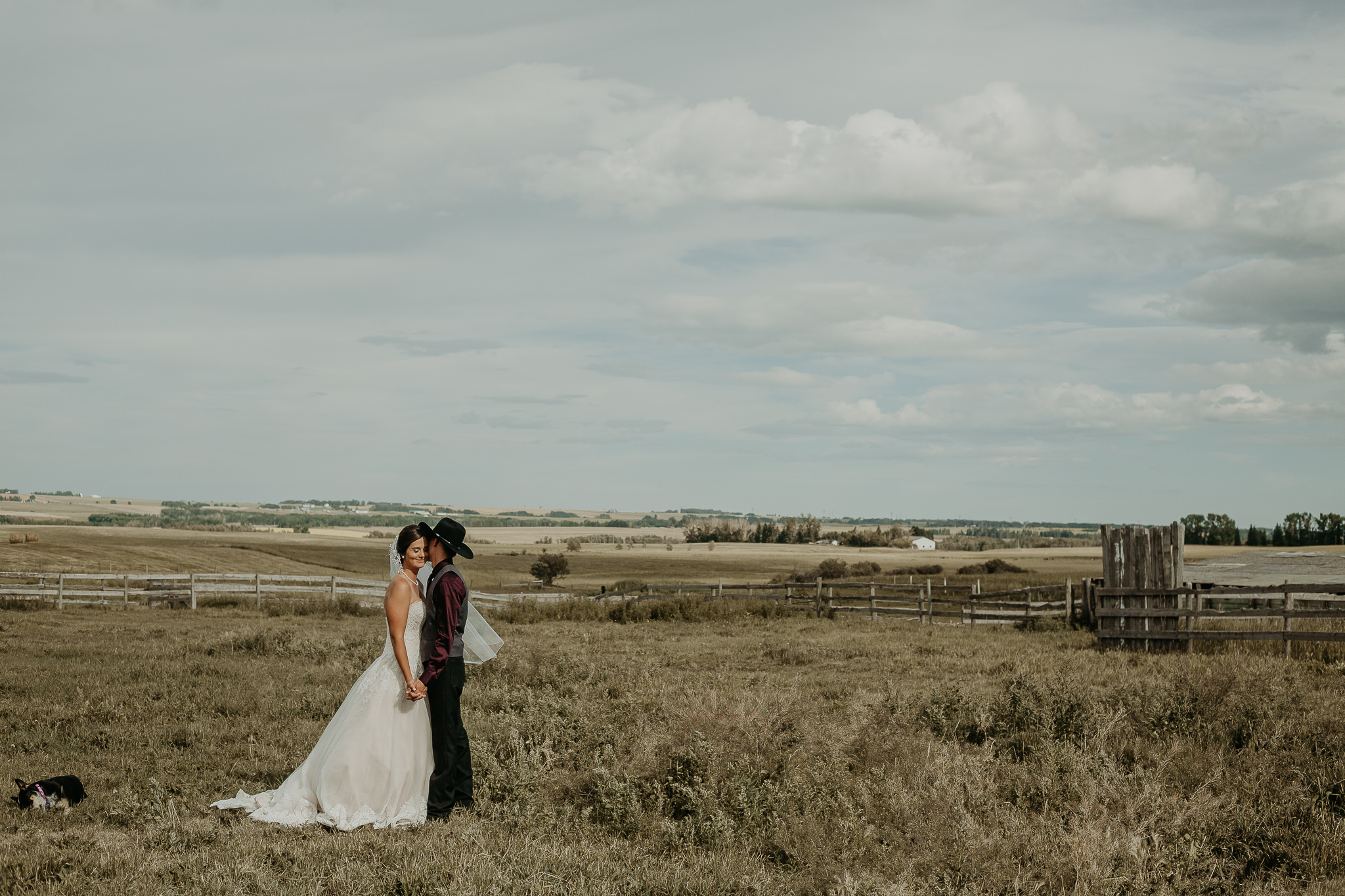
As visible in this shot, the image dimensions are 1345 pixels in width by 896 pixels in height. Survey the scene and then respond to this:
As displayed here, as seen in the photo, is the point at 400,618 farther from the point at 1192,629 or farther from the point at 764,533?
the point at 764,533

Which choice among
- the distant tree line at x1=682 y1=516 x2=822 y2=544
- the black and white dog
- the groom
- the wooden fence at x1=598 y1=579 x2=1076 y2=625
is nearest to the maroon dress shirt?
the groom

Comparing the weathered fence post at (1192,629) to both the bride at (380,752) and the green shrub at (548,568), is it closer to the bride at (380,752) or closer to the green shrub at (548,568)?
the bride at (380,752)

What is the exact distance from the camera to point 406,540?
22.7ft

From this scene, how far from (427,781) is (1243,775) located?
5995 millimetres

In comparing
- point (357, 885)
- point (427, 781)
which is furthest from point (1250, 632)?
point (357, 885)

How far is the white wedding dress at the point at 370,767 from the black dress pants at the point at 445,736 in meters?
0.07

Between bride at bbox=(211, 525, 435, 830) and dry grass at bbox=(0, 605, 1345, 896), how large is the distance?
266mm

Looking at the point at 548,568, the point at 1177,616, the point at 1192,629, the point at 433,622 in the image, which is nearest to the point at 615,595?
the point at 548,568

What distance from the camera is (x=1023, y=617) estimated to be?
23.5 metres

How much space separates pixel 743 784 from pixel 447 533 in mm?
2777

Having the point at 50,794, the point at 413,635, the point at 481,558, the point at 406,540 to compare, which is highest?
the point at 406,540

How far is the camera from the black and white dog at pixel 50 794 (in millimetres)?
6918

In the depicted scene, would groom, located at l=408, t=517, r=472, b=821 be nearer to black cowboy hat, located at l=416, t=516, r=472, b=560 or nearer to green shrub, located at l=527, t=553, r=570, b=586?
black cowboy hat, located at l=416, t=516, r=472, b=560

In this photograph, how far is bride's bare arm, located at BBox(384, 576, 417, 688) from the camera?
6.71 meters
